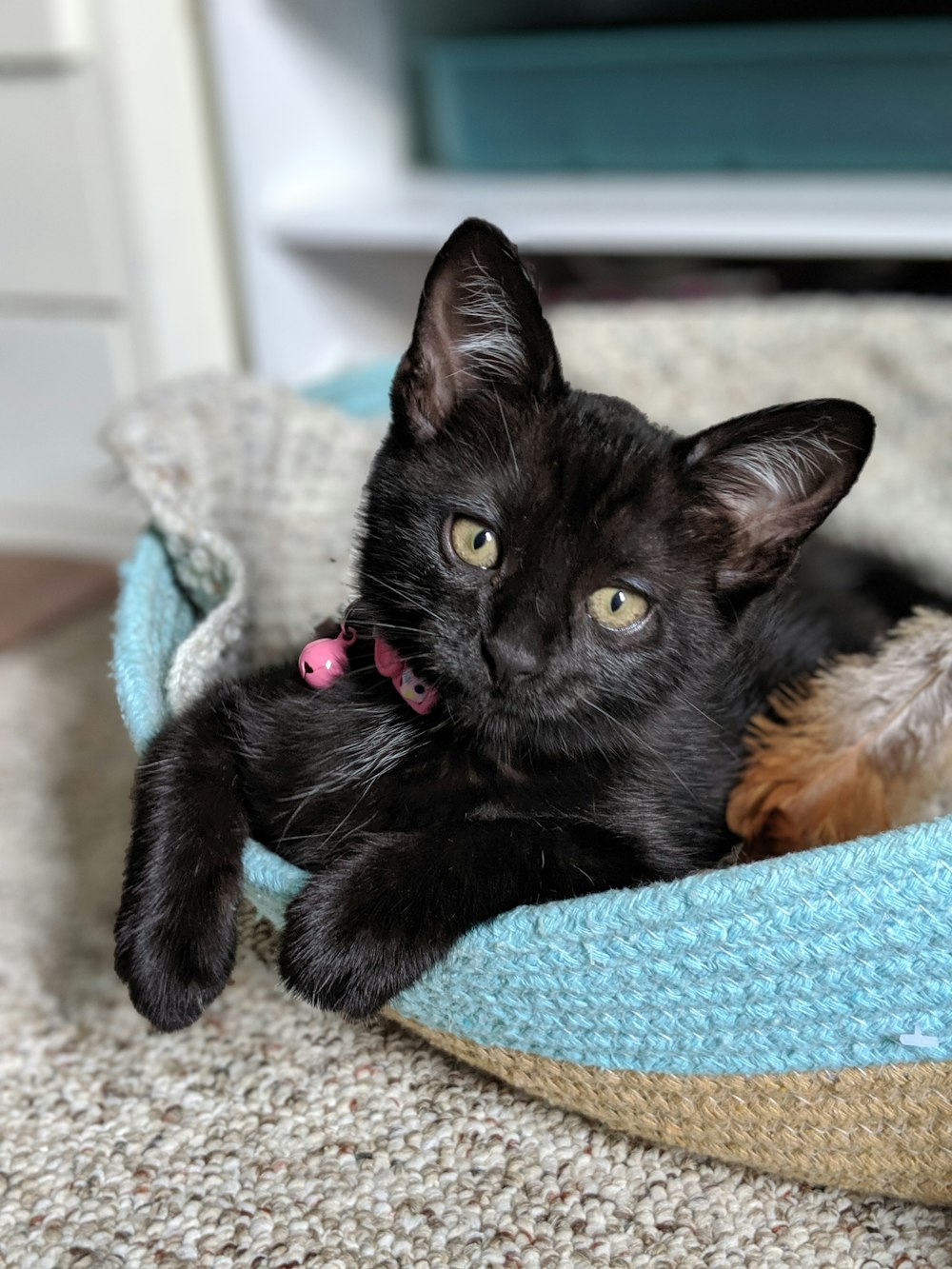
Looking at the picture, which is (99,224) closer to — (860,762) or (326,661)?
(326,661)

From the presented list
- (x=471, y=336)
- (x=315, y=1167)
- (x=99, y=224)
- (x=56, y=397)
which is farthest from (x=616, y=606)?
(x=56, y=397)

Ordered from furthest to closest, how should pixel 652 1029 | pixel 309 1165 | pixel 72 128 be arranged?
1. pixel 72 128
2. pixel 309 1165
3. pixel 652 1029

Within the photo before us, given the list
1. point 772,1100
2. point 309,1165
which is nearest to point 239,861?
point 309,1165

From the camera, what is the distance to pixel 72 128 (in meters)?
1.77

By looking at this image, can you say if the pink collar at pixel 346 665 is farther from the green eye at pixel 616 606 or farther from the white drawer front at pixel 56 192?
the white drawer front at pixel 56 192

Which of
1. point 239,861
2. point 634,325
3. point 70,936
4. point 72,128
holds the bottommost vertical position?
point 70,936

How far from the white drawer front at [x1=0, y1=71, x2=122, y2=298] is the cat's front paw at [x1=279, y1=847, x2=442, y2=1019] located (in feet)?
4.48

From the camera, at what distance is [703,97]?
5.74 ft

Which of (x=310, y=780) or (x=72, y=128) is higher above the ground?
(x=72, y=128)

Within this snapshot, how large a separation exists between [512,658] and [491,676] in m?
0.02

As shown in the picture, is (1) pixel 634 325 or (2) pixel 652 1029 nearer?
(2) pixel 652 1029

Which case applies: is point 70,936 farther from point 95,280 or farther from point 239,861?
point 95,280

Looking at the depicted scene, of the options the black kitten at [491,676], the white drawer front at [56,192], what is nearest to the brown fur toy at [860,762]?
the black kitten at [491,676]

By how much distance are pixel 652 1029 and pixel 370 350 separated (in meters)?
1.50
